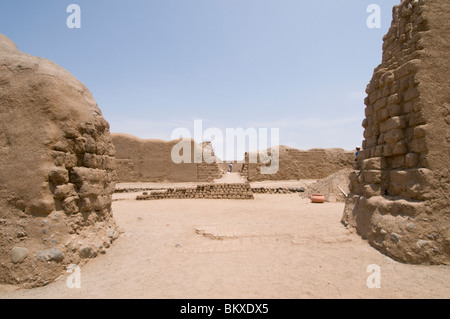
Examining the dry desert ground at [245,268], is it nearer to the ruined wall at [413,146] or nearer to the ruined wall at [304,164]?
the ruined wall at [413,146]

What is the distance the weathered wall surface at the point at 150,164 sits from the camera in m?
16.7

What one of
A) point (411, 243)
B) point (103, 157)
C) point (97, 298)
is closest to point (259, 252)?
point (411, 243)

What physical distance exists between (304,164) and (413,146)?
1475 cm

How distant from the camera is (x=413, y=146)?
153 inches

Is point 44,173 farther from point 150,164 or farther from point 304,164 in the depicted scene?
point 304,164

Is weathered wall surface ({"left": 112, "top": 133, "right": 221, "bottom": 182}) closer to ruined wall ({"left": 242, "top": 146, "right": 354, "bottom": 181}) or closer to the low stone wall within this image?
ruined wall ({"left": 242, "top": 146, "right": 354, "bottom": 181})

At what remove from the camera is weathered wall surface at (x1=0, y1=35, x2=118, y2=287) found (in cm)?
328

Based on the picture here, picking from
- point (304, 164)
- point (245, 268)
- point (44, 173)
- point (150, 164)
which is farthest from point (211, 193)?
point (304, 164)

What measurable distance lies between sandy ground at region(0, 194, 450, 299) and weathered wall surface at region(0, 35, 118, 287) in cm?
30

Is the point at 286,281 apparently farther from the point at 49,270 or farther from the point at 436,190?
the point at 49,270

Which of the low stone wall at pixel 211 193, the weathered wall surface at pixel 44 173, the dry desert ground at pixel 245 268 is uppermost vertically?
the weathered wall surface at pixel 44 173

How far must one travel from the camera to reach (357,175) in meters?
5.38

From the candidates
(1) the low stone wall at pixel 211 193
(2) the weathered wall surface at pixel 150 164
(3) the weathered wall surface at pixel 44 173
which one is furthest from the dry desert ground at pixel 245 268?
(2) the weathered wall surface at pixel 150 164

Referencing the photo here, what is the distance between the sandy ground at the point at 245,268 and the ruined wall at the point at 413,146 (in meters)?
0.33
